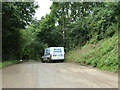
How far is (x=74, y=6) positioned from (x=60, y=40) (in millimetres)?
7543

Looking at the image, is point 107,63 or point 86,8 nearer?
point 107,63

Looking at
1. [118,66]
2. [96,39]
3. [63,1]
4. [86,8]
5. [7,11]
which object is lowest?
[118,66]

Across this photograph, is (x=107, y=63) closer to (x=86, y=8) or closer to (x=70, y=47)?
(x=70, y=47)

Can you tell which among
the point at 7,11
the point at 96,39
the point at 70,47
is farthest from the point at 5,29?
the point at 70,47

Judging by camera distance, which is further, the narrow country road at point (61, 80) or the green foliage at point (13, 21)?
the green foliage at point (13, 21)

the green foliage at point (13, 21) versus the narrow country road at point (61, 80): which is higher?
the green foliage at point (13, 21)

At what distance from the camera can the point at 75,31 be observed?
961 inches

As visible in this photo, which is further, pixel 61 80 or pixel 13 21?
pixel 13 21

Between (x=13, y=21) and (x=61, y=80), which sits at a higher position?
(x=13, y=21)

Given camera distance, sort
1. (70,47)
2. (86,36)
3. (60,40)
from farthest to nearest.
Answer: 1. (60,40)
2. (70,47)
3. (86,36)

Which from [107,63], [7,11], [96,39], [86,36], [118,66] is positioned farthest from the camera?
[86,36]

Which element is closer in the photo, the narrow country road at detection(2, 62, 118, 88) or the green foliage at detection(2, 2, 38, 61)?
the narrow country road at detection(2, 62, 118, 88)

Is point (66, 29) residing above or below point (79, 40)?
above

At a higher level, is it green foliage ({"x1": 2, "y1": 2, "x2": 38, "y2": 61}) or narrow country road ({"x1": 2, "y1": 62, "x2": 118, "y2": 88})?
green foliage ({"x1": 2, "y1": 2, "x2": 38, "y2": 61})
